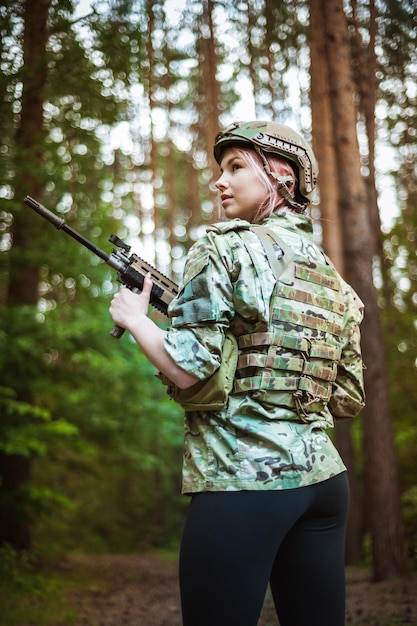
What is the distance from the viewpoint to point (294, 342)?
1.92 m

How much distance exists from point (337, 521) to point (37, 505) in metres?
6.94

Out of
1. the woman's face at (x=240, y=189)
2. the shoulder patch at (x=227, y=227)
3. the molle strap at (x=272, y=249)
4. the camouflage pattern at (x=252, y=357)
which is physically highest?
the woman's face at (x=240, y=189)

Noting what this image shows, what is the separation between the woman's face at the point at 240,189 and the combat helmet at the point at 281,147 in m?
0.06

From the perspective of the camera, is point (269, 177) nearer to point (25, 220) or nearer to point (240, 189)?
point (240, 189)

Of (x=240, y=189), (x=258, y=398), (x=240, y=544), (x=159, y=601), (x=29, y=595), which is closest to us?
(x=240, y=544)

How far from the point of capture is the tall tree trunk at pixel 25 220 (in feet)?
19.0

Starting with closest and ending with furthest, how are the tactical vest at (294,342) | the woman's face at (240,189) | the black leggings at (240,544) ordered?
the black leggings at (240,544) → the tactical vest at (294,342) → the woman's face at (240,189)

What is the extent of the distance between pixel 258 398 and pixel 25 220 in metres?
6.47

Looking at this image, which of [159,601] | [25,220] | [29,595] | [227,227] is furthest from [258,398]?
[159,601]

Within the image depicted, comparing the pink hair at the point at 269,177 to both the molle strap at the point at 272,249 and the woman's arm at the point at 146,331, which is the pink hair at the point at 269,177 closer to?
the molle strap at the point at 272,249

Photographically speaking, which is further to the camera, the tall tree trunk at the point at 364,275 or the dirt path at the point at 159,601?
the tall tree trunk at the point at 364,275

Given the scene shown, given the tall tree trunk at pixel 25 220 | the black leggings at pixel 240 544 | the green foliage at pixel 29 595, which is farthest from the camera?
the green foliage at pixel 29 595

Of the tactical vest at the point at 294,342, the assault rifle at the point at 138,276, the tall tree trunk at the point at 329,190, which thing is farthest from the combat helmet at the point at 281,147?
the tall tree trunk at the point at 329,190

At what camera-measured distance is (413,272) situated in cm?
1127
